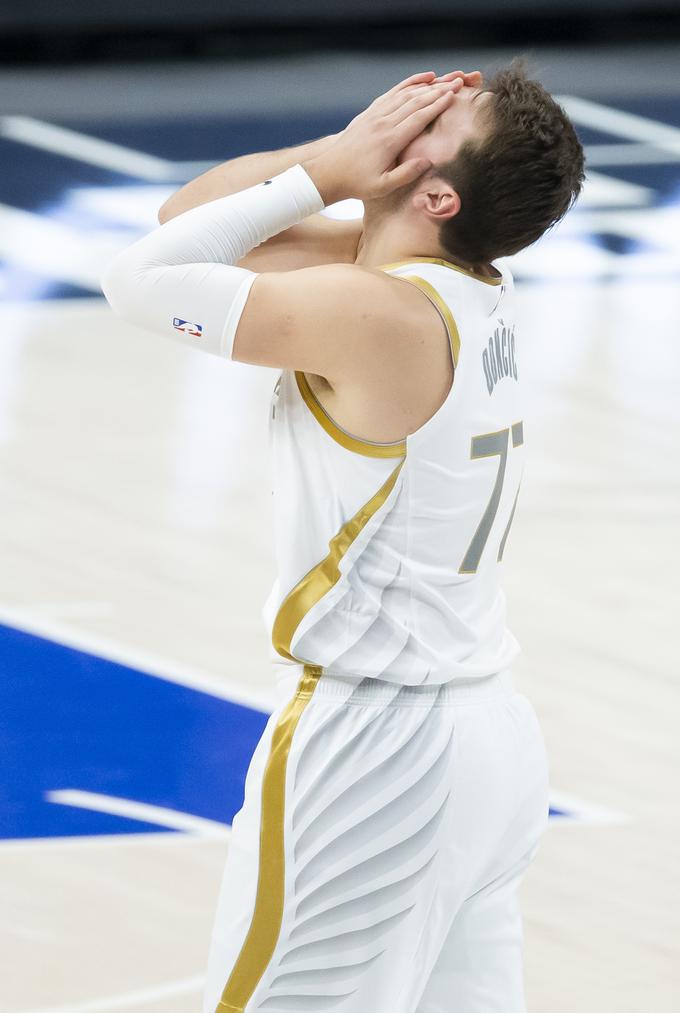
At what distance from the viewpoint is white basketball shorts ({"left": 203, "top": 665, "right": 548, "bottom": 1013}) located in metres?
2.12

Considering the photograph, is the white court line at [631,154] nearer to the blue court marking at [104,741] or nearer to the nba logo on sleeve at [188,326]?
the blue court marking at [104,741]

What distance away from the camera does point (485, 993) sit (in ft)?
7.04

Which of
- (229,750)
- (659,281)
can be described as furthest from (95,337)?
(229,750)

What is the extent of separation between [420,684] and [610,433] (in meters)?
3.81

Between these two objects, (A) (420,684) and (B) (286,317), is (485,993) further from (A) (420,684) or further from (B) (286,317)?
A: (B) (286,317)

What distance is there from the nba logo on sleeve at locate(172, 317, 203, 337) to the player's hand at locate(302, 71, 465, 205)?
286 millimetres

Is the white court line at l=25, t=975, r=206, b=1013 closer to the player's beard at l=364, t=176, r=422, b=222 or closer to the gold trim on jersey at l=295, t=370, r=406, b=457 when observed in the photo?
the gold trim on jersey at l=295, t=370, r=406, b=457

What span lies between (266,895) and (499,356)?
0.79 meters

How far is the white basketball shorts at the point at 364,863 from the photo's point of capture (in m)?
2.12

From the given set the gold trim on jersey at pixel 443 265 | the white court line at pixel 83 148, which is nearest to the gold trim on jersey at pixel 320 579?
the gold trim on jersey at pixel 443 265

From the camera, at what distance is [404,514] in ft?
6.86

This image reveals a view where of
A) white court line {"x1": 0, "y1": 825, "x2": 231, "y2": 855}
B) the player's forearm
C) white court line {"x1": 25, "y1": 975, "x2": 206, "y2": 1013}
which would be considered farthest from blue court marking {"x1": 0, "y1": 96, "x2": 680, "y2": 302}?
the player's forearm

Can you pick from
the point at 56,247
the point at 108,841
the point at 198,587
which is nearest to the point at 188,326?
the point at 108,841

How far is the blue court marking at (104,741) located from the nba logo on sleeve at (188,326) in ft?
5.80
